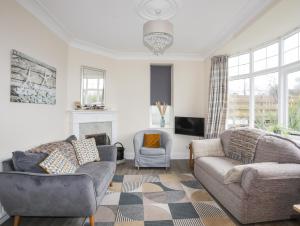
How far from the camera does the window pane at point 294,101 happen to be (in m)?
3.25

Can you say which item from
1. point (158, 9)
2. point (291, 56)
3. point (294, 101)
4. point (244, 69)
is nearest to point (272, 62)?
point (291, 56)

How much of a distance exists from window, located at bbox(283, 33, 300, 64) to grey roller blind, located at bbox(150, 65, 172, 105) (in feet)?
8.69

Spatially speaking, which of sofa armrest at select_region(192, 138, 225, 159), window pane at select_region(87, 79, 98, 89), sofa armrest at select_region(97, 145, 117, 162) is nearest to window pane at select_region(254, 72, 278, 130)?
sofa armrest at select_region(192, 138, 225, 159)

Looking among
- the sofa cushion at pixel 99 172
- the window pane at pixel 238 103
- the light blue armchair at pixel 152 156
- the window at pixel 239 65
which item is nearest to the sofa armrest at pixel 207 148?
the light blue armchair at pixel 152 156

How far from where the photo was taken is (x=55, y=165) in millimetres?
2332

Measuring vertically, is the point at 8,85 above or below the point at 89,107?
above

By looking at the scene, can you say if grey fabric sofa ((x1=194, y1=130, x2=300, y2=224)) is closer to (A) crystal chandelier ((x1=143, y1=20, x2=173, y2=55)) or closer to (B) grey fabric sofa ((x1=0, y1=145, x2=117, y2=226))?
(B) grey fabric sofa ((x1=0, y1=145, x2=117, y2=226))

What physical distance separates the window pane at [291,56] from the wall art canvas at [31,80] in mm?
4105

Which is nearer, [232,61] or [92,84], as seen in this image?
[92,84]

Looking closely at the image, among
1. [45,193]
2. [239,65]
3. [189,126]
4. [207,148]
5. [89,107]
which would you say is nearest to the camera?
[45,193]

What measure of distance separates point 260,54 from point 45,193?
4.39 metres

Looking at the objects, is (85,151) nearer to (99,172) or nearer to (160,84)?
(99,172)

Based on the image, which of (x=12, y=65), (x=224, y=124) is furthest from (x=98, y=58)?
(x=224, y=124)

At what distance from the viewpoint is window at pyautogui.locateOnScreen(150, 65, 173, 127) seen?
5.29m
